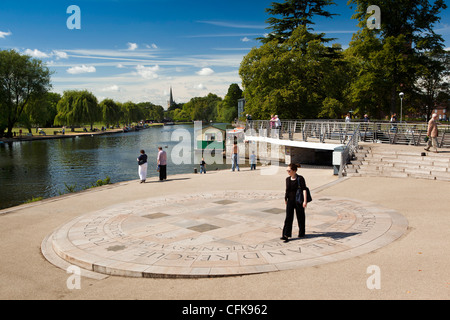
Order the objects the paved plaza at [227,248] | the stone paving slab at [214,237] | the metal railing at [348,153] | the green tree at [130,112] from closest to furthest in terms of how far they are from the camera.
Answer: the paved plaza at [227,248] → the stone paving slab at [214,237] → the metal railing at [348,153] → the green tree at [130,112]

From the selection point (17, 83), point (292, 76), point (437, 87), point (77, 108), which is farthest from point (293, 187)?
point (77, 108)

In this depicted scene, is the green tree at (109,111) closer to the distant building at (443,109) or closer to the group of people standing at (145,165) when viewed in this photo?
the distant building at (443,109)

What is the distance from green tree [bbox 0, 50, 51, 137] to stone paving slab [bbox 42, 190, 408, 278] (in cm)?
6805

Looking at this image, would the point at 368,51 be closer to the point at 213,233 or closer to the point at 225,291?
the point at 213,233

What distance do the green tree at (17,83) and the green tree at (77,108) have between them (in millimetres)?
13674

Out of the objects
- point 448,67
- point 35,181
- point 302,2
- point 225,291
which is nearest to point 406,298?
point 225,291

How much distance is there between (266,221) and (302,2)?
38.4 metres

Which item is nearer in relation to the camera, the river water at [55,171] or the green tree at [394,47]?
the river water at [55,171]

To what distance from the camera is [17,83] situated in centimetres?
6800

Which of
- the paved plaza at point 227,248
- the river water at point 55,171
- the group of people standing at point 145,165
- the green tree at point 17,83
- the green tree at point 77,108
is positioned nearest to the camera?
the paved plaza at point 227,248

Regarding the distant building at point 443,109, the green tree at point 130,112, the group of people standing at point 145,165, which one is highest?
the green tree at point 130,112

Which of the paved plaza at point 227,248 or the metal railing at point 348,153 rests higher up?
the metal railing at point 348,153

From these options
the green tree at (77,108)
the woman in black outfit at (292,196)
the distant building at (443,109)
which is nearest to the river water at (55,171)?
the woman in black outfit at (292,196)

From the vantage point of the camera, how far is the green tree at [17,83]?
217 ft
